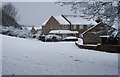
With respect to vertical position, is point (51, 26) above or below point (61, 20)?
below

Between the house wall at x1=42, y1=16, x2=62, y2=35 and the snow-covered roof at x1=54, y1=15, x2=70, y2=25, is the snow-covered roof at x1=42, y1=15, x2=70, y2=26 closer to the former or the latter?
the snow-covered roof at x1=54, y1=15, x2=70, y2=25

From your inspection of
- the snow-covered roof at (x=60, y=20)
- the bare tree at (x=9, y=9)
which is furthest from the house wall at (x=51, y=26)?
the bare tree at (x=9, y=9)

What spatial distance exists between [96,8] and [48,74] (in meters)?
4.28

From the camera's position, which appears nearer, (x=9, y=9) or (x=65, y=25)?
(x=9, y=9)

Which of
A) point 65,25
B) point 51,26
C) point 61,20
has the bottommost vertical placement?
point 51,26

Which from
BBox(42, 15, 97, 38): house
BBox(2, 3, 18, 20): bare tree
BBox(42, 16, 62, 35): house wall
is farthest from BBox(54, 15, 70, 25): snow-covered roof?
BBox(2, 3, 18, 20): bare tree

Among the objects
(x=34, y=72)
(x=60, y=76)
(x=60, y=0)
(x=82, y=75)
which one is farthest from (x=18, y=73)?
(x=60, y=0)

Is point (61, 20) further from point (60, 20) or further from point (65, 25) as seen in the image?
point (65, 25)

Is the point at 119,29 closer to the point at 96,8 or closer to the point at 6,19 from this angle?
the point at 96,8

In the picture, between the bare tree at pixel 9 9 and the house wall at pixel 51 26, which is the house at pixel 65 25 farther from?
the bare tree at pixel 9 9

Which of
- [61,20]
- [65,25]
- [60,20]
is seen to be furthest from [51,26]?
[65,25]

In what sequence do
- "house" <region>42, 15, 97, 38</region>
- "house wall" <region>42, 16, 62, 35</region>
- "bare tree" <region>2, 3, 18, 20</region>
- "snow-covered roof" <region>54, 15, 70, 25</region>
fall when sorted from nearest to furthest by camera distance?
"bare tree" <region>2, 3, 18, 20</region> → "house" <region>42, 15, 97, 38</region> → "snow-covered roof" <region>54, 15, 70, 25</region> → "house wall" <region>42, 16, 62, 35</region>

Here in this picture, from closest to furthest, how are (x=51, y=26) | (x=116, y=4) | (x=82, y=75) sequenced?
(x=82, y=75)
(x=116, y=4)
(x=51, y=26)

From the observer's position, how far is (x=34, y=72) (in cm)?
697
